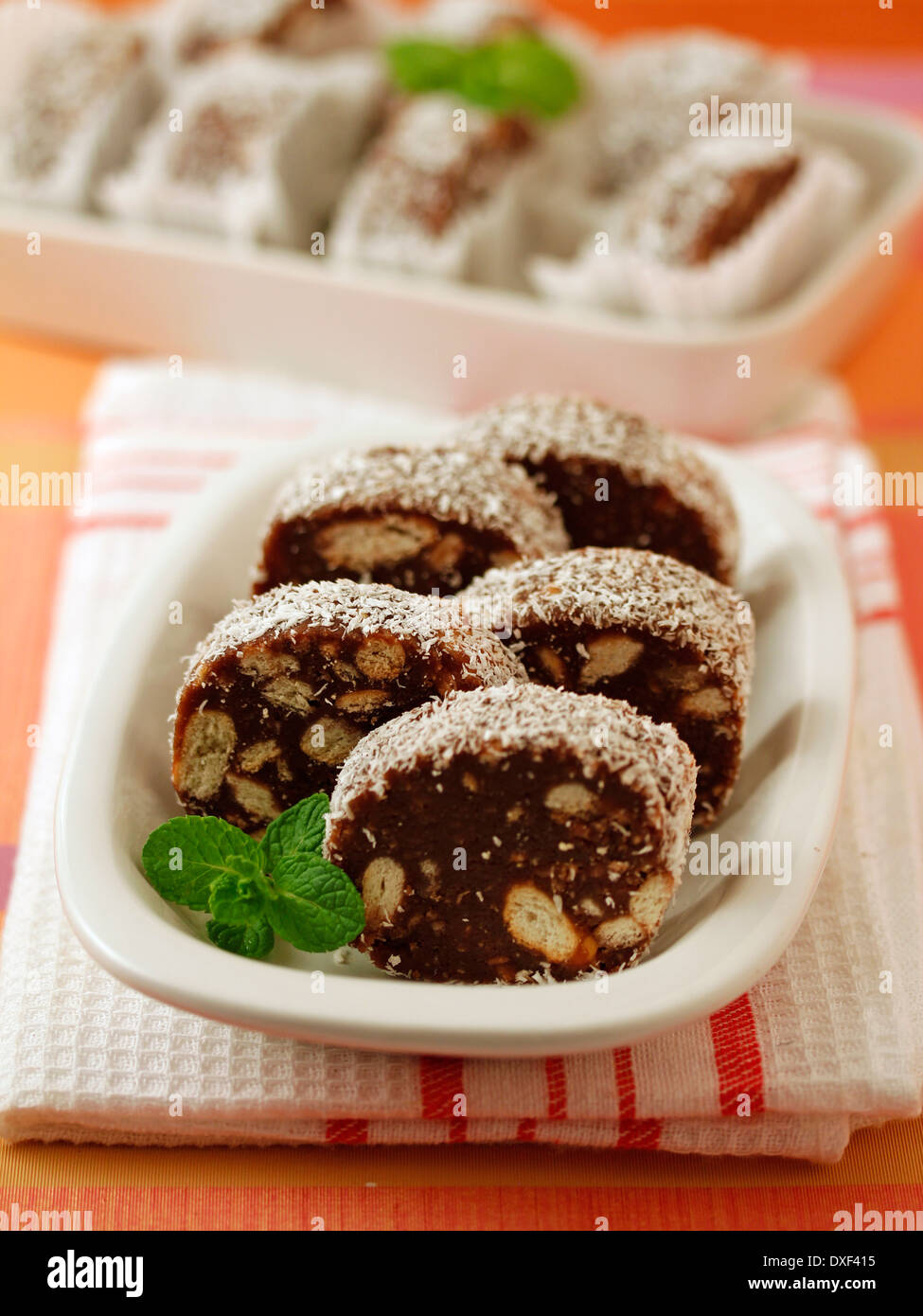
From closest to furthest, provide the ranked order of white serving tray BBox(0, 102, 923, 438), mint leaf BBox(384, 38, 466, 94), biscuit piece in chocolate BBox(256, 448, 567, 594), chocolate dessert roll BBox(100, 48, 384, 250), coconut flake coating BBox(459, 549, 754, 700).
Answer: coconut flake coating BBox(459, 549, 754, 700), biscuit piece in chocolate BBox(256, 448, 567, 594), white serving tray BBox(0, 102, 923, 438), chocolate dessert roll BBox(100, 48, 384, 250), mint leaf BBox(384, 38, 466, 94)

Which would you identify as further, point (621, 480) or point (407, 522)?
point (621, 480)

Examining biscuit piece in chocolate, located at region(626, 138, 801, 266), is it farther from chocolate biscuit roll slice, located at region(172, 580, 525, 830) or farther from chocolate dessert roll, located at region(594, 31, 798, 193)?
chocolate biscuit roll slice, located at region(172, 580, 525, 830)

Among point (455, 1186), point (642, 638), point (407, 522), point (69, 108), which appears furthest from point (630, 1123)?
point (69, 108)

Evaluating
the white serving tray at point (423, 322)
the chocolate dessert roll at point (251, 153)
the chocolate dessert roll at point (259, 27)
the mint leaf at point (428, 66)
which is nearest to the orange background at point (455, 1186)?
the white serving tray at point (423, 322)

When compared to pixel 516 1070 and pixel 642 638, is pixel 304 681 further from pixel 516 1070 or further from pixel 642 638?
pixel 516 1070

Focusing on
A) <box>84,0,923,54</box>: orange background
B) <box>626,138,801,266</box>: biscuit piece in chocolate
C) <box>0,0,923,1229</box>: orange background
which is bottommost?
<box>0,0,923,1229</box>: orange background

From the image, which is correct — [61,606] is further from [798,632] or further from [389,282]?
[798,632]

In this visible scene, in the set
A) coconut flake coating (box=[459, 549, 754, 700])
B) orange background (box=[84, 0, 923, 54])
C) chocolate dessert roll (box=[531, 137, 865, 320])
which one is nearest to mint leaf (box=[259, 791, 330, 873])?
coconut flake coating (box=[459, 549, 754, 700])
